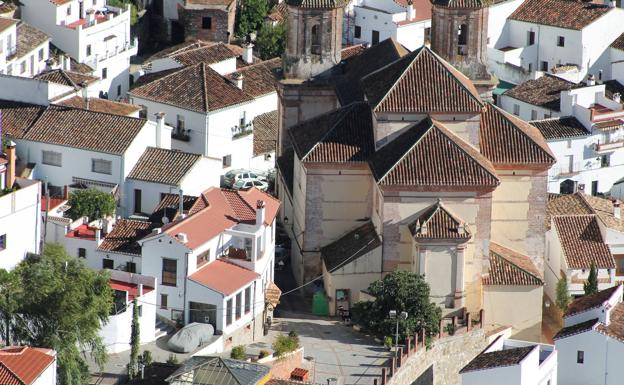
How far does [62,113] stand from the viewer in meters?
91.9

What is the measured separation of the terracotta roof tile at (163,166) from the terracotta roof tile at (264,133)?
A: 1229 cm

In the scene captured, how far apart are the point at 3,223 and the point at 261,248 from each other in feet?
31.7

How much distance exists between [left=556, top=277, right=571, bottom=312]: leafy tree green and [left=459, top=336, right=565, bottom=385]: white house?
9.89m

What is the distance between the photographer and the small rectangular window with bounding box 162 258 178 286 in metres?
80.9

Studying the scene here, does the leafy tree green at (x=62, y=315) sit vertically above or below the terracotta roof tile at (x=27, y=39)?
below

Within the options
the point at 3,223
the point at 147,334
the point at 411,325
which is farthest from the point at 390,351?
the point at 3,223

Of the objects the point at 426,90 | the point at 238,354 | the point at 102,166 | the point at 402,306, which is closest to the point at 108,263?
the point at 238,354

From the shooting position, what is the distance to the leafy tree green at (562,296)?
9100cm

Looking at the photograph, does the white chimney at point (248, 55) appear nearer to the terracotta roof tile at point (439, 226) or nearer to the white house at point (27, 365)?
the terracotta roof tile at point (439, 226)

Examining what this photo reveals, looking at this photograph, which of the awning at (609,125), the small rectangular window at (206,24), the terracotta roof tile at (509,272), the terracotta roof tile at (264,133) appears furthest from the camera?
the small rectangular window at (206,24)

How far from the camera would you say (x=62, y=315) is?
7506 centimetres

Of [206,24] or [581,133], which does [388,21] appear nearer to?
[206,24]

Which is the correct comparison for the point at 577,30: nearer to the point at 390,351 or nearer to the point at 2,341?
the point at 390,351

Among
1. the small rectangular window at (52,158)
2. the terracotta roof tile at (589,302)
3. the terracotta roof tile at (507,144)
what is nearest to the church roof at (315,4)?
the terracotta roof tile at (507,144)
